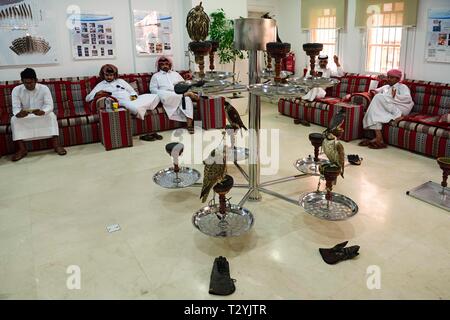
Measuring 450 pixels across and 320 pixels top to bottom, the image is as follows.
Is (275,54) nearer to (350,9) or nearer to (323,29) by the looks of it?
(350,9)

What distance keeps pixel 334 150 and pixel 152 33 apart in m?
4.94

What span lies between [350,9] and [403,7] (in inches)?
44.8

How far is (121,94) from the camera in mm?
5777

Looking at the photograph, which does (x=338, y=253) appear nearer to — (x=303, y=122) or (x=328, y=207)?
(x=328, y=207)

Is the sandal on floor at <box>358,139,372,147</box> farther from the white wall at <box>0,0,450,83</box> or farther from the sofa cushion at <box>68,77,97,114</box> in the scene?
the sofa cushion at <box>68,77,97,114</box>

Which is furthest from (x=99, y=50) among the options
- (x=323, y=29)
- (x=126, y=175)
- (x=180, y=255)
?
(x=180, y=255)

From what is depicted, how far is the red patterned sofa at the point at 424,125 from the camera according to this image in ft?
14.6

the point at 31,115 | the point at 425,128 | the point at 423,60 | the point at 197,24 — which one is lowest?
the point at 425,128

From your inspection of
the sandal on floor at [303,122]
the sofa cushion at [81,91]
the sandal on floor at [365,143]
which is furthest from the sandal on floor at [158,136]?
the sandal on floor at [365,143]

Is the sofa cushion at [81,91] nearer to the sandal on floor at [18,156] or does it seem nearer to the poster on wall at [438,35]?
the sandal on floor at [18,156]

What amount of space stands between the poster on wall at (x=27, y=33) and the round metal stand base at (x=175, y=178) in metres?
3.41

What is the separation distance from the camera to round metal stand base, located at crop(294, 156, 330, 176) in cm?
381

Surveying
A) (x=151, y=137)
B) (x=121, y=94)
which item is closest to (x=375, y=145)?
(x=151, y=137)

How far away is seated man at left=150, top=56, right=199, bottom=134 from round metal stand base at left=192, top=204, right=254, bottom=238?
11.0 feet
